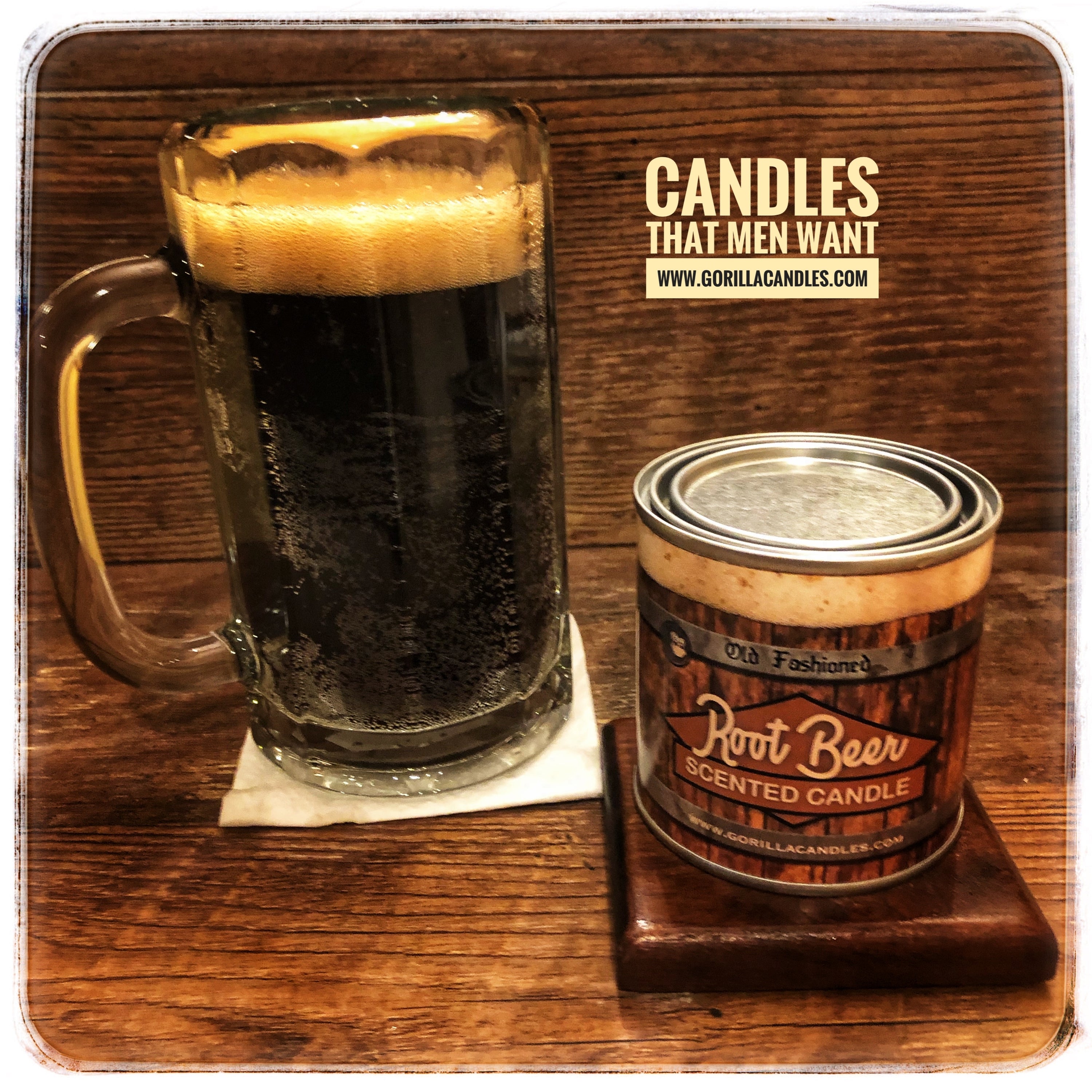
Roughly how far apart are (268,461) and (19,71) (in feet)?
0.83

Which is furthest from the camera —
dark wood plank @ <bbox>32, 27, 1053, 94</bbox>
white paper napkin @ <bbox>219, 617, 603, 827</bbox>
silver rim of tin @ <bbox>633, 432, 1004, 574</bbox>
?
dark wood plank @ <bbox>32, 27, 1053, 94</bbox>

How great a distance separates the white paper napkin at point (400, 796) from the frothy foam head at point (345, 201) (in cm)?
28

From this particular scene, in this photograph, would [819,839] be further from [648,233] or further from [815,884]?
[648,233]

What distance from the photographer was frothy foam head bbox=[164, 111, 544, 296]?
0.46 m

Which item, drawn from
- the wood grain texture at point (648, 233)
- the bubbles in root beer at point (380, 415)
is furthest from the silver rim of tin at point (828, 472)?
the wood grain texture at point (648, 233)

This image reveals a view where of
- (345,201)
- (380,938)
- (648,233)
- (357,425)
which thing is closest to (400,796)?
(380,938)

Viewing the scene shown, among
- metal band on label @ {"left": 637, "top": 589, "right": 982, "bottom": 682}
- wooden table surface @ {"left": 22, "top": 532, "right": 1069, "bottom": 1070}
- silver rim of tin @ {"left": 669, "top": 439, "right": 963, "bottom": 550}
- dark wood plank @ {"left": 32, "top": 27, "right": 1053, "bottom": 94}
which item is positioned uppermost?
dark wood plank @ {"left": 32, "top": 27, "right": 1053, "bottom": 94}

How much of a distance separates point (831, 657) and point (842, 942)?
13 centimetres

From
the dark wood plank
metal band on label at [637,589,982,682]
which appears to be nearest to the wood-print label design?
metal band on label at [637,589,982,682]

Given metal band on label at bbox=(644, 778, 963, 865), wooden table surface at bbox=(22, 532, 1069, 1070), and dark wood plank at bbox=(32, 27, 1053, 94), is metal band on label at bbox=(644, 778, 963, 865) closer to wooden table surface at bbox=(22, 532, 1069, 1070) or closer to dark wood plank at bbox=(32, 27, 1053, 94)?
wooden table surface at bbox=(22, 532, 1069, 1070)

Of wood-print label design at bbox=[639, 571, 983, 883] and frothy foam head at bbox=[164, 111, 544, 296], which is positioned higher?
frothy foam head at bbox=[164, 111, 544, 296]

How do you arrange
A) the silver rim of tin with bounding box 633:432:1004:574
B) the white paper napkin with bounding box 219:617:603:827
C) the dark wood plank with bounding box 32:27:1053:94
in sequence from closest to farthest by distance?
the silver rim of tin with bounding box 633:432:1004:574
the white paper napkin with bounding box 219:617:603:827
the dark wood plank with bounding box 32:27:1053:94

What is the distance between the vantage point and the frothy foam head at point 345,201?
0.46 metres

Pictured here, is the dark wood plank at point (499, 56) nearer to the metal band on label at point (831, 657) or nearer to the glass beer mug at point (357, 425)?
the glass beer mug at point (357, 425)
